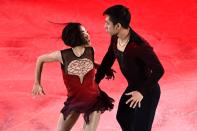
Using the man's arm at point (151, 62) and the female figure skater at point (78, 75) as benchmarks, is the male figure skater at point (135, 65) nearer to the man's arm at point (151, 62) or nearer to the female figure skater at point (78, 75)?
the man's arm at point (151, 62)

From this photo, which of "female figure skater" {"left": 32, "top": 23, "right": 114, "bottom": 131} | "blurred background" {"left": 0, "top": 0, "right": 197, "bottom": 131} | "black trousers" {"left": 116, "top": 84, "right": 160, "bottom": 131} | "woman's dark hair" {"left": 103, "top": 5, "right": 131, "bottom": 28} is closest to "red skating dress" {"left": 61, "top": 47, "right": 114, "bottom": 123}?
"female figure skater" {"left": 32, "top": 23, "right": 114, "bottom": 131}

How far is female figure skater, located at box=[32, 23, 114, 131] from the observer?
10.2 feet

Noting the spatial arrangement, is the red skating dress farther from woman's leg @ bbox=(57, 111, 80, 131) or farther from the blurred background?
the blurred background

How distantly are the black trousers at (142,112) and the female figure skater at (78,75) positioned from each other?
152 mm

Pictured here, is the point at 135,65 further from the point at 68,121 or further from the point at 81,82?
the point at 68,121

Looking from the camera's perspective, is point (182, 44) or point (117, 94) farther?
point (182, 44)

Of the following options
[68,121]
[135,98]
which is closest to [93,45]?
[68,121]

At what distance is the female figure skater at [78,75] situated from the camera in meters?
3.11

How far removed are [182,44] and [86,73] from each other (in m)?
2.75

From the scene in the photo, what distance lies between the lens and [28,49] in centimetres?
548

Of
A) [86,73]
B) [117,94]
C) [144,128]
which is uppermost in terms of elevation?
[86,73]

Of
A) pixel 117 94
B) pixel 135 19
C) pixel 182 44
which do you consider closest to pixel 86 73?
pixel 117 94

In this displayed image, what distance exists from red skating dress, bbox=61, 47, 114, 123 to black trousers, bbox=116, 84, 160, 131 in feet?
0.57

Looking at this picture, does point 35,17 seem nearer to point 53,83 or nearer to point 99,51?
point 99,51
